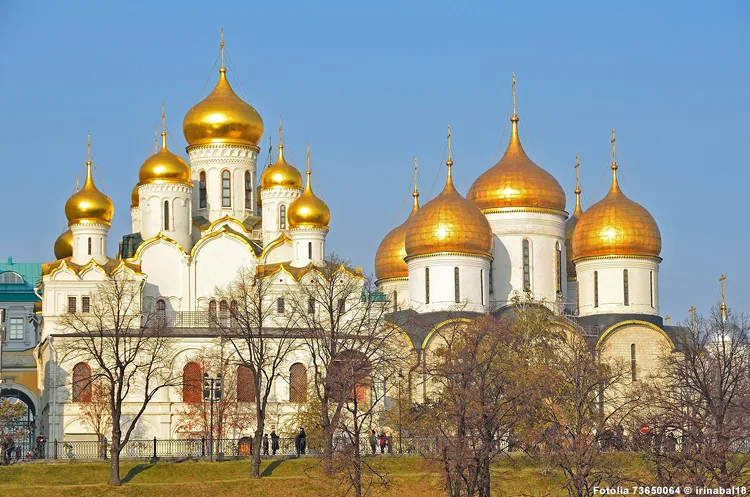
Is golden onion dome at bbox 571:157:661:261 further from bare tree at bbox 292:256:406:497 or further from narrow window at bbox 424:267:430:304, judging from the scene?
bare tree at bbox 292:256:406:497

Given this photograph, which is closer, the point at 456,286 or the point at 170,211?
the point at 456,286

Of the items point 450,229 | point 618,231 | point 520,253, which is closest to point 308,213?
point 450,229

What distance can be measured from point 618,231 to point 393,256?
8417 mm

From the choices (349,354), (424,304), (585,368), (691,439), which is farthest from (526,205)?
(691,439)

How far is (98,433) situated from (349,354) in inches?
382

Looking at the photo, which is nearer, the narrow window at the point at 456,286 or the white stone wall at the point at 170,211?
the narrow window at the point at 456,286

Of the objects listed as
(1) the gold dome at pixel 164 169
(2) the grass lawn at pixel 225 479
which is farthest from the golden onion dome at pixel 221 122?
(2) the grass lawn at pixel 225 479

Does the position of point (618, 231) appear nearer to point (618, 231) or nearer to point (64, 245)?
point (618, 231)

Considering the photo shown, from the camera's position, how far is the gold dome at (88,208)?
52875mm

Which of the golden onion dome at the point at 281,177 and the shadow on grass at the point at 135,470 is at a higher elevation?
the golden onion dome at the point at 281,177

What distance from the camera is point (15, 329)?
7544 cm

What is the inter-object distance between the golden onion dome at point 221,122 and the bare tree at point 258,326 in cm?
558

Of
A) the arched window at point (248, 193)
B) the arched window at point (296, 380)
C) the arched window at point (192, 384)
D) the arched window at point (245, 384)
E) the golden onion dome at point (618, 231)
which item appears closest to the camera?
the arched window at point (192, 384)

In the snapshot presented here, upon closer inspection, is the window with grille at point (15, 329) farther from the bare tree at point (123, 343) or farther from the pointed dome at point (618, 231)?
the pointed dome at point (618, 231)
